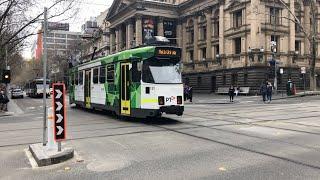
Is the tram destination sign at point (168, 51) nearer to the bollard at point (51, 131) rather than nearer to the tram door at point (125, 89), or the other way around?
the tram door at point (125, 89)

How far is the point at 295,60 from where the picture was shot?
2224 inches

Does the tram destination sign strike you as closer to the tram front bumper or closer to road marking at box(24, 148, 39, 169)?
the tram front bumper

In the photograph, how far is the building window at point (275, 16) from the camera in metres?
54.9

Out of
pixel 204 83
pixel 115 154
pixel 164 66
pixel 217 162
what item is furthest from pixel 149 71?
pixel 204 83

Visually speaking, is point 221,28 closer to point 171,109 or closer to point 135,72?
point 135,72

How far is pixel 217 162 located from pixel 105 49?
93.0 m

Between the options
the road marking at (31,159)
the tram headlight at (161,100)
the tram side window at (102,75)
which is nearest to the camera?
the road marking at (31,159)

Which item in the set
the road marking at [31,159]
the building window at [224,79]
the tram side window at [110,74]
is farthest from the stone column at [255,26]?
the road marking at [31,159]

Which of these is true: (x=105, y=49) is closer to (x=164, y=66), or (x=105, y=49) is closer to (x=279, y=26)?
(x=279, y=26)

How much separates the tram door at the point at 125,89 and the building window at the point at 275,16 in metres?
40.6

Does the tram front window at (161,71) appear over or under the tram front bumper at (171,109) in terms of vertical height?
over

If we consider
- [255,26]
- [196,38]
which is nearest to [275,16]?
[255,26]

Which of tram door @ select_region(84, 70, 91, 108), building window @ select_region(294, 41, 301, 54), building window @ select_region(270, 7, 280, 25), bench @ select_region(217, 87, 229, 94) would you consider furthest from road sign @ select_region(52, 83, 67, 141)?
building window @ select_region(294, 41, 301, 54)

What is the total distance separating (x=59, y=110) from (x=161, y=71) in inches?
304
